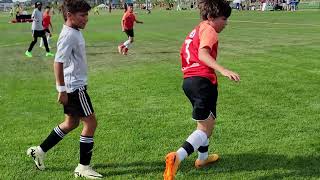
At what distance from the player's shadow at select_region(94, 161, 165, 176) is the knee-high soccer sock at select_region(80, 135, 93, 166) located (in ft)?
1.01

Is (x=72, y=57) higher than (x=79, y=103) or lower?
higher

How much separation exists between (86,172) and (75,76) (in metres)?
1.08

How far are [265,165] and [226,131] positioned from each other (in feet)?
4.95

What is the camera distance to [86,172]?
534cm

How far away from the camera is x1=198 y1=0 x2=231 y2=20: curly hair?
16.5ft

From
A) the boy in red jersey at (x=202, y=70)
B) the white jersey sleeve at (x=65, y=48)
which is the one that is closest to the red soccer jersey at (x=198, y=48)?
the boy in red jersey at (x=202, y=70)

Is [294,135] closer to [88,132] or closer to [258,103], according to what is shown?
[258,103]

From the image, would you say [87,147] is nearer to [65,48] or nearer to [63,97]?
[63,97]

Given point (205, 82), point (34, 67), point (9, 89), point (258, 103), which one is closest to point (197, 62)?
point (205, 82)

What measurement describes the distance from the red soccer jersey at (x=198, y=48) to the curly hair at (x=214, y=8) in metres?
0.12

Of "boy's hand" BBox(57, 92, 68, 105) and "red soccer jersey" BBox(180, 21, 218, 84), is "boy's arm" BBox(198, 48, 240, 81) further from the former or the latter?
"boy's hand" BBox(57, 92, 68, 105)

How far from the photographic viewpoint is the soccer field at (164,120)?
5.66 meters

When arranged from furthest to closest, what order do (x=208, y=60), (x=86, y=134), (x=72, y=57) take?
(x=86, y=134)
(x=72, y=57)
(x=208, y=60)

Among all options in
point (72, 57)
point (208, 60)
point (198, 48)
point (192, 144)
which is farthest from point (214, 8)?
point (72, 57)
